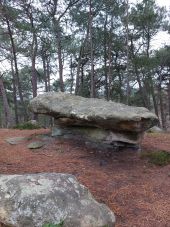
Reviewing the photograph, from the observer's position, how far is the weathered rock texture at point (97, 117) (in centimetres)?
701

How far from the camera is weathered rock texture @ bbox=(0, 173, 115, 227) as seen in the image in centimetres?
382

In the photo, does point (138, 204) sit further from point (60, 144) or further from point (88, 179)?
point (60, 144)

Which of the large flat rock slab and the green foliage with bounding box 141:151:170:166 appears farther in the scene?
the green foliage with bounding box 141:151:170:166

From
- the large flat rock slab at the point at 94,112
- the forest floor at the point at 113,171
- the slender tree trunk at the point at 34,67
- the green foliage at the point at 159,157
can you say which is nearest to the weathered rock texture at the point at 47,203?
the forest floor at the point at 113,171

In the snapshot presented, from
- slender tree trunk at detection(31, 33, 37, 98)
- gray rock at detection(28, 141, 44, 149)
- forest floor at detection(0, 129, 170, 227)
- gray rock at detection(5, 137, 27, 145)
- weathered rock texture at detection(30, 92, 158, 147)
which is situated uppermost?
slender tree trunk at detection(31, 33, 37, 98)

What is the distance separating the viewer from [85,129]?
790cm

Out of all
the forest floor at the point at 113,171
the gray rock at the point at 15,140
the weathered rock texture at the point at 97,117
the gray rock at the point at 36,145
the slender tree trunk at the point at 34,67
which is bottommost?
the forest floor at the point at 113,171

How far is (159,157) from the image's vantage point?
743cm

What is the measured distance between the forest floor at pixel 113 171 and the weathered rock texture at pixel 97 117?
360 millimetres

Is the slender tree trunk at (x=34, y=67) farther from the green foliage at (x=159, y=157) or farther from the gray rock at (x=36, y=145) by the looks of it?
the green foliage at (x=159, y=157)

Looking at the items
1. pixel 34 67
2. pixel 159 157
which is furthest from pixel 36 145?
pixel 34 67

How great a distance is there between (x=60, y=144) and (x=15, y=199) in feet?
13.0

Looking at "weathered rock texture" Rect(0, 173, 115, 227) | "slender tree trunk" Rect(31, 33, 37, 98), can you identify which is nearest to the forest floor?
"weathered rock texture" Rect(0, 173, 115, 227)

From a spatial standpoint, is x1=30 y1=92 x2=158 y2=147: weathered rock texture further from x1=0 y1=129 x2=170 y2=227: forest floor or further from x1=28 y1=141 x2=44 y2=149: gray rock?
x1=28 y1=141 x2=44 y2=149: gray rock
